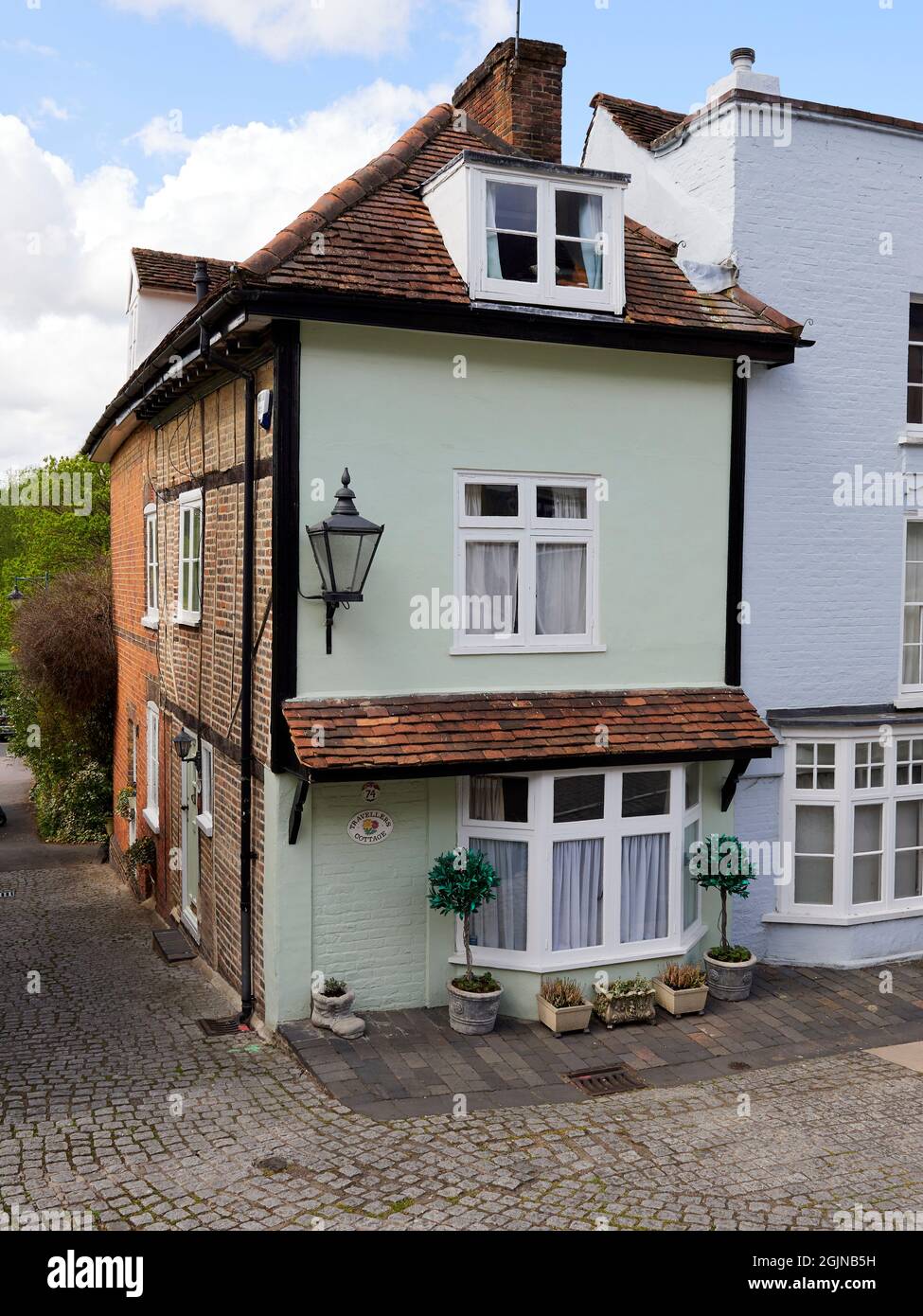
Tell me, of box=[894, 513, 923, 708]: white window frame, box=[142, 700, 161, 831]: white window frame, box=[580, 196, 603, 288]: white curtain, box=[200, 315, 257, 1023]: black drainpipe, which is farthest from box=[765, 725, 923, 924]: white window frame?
box=[142, 700, 161, 831]: white window frame

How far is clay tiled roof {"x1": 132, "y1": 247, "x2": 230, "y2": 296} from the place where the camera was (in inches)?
653

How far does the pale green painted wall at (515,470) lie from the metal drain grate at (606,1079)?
3.27 meters

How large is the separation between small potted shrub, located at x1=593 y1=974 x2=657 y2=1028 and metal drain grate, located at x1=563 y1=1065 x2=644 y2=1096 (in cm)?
76

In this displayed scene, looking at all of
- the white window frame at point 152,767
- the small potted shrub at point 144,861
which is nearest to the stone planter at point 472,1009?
the white window frame at point 152,767

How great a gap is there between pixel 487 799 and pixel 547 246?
15.9 feet

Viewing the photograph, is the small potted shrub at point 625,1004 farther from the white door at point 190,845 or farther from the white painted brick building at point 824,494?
the white door at point 190,845

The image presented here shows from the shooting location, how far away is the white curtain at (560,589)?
406 inches

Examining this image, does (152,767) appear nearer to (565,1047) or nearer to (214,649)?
(214,649)

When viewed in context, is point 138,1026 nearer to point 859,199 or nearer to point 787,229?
point 787,229

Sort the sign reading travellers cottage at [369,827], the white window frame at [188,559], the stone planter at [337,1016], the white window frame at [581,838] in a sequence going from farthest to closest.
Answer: the white window frame at [188,559] → the white window frame at [581,838] → the sign reading travellers cottage at [369,827] → the stone planter at [337,1016]

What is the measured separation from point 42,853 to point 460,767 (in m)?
15.2

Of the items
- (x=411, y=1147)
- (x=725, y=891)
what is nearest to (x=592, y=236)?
(x=725, y=891)

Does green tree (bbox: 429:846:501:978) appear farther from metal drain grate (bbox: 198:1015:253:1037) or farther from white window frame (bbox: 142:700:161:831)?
white window frame (bbox: 142:700:161:831)

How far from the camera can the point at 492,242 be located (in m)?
9.82
